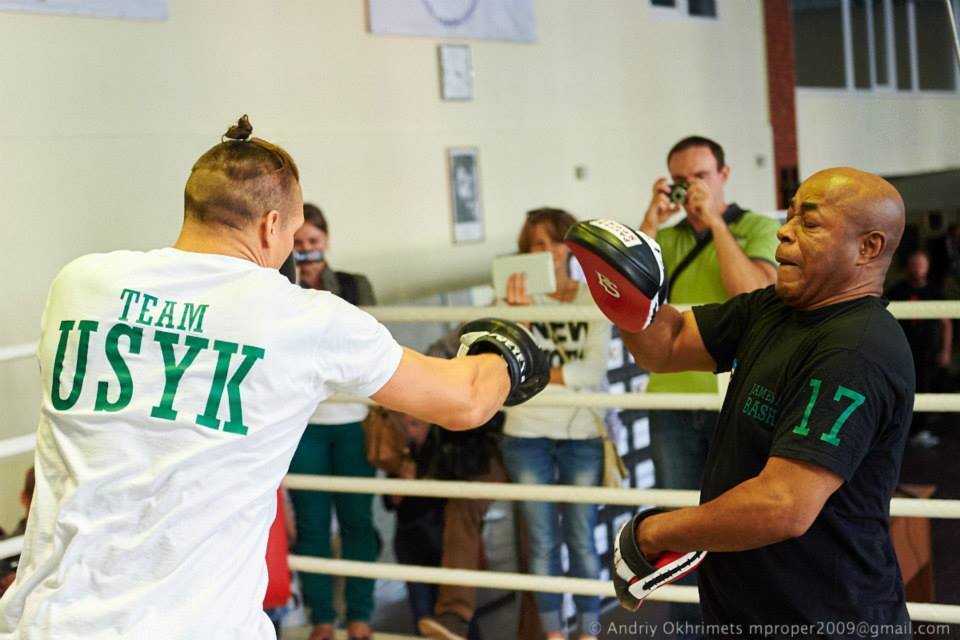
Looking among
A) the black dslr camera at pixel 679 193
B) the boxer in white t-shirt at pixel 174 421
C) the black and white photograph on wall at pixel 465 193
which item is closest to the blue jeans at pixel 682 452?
the black dslr camera at pixel 679 193

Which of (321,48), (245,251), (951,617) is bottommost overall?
(951,617)

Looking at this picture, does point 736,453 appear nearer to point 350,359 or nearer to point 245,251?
point 350,359

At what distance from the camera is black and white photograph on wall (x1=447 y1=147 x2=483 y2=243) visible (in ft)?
20.6

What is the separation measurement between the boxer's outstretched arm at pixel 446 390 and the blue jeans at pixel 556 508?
1538mm

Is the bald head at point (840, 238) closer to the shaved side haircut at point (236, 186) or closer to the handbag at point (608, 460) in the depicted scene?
the shaved side haircut at point (236, 186)

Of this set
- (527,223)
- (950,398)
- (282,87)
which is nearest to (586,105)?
(282,87)

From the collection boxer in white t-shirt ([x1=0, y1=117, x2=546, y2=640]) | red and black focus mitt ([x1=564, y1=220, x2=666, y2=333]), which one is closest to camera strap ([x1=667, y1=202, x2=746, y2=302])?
red and black focus mitt ([x1=564, y1=220, x2=666, y2=333])

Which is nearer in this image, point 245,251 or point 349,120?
point 245,251

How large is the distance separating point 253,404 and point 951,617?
1814mm

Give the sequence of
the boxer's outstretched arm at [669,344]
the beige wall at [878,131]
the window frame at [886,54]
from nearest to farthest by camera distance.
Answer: the boxer's outstretched arm at [669,344], the beige wall at [878,131], the window frame at [886,54]

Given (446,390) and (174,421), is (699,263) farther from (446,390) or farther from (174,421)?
(174,421)

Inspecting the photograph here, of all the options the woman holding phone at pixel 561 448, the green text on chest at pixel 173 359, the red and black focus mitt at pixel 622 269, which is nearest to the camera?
the green text on chest at pixel 173 359

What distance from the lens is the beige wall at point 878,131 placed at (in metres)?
10.1

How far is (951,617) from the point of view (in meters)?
2.83
